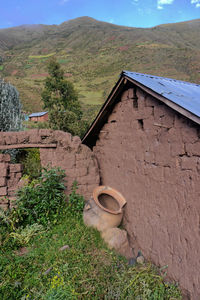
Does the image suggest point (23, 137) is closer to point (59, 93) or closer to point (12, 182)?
point (12, 182)

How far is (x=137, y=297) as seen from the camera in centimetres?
272

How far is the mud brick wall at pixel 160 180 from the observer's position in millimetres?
2713

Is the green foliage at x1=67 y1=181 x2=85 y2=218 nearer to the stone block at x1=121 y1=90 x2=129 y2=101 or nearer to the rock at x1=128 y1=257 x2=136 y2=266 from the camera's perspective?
the rock at x1=128 y1=257 x2=136 y2=266

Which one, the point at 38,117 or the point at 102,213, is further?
the point at 38,117

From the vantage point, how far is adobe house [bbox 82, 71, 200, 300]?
2.70 meters

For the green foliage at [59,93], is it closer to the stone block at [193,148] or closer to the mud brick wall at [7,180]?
the mud brick wall at [7,180]

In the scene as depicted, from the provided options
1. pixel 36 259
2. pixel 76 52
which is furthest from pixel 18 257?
pixel 76 52

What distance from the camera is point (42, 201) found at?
4.36m

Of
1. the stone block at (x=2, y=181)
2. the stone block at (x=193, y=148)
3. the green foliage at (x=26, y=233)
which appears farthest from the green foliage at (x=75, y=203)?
the stone block at (x=193, y=148)

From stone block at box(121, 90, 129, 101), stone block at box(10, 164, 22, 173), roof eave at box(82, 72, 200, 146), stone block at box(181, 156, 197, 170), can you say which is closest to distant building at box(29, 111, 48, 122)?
roof eave at box(82, 72, 200, 146)

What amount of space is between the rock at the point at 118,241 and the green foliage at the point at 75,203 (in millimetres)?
964

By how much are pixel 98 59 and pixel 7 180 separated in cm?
3798

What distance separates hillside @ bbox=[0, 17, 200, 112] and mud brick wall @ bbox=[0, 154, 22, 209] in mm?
12013

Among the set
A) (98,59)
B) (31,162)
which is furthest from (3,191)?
(98,59)
